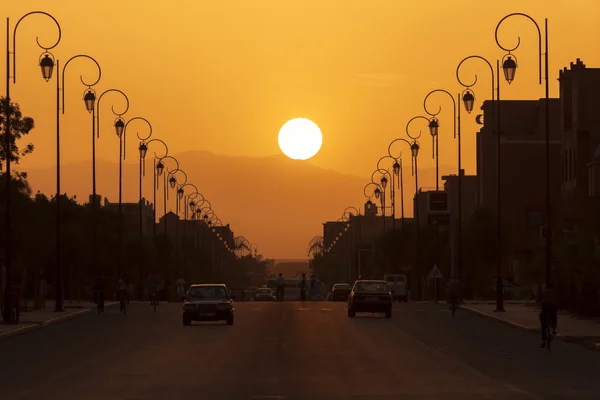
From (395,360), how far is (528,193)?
9646cm

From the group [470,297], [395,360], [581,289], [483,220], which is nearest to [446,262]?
[483,220]

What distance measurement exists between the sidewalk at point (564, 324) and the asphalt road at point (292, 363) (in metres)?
0.79

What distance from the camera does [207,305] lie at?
48625 mm

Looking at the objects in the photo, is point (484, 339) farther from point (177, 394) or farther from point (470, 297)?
point (470, 297)

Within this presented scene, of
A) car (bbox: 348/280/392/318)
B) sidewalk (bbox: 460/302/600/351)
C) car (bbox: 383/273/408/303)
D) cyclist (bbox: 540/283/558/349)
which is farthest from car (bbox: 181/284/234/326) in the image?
car (bbox: 383/273/408/303)

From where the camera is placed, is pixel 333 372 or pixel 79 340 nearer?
pixel 333 372

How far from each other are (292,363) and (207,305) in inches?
815

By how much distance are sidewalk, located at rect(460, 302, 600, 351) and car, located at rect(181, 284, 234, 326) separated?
1013 cm

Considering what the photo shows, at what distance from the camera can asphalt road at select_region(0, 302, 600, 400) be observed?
21.3 metres

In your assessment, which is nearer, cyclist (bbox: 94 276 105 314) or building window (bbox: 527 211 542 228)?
cyclist (bbox: 94 276 105 314)

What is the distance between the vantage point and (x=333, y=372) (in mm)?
25594

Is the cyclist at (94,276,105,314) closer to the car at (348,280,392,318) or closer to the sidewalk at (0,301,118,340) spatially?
the sidewalk at (0,301,118,340)

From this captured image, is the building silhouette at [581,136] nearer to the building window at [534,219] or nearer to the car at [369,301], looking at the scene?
the car at [369,301]

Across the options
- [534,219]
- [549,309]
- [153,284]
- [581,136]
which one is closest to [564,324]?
[549,309]
